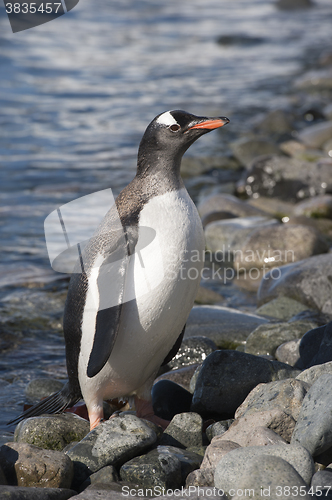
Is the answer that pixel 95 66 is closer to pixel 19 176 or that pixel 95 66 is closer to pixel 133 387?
pixel 19 176

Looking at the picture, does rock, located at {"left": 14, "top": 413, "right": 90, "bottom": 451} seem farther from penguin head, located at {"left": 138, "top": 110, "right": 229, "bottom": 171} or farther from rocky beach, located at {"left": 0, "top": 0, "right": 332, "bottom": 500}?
penguin head, located at {"left": 138, "top": 110, "right": 229, "bottom": 171}

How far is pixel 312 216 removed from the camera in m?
9.02

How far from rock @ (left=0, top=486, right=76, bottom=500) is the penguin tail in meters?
1.06

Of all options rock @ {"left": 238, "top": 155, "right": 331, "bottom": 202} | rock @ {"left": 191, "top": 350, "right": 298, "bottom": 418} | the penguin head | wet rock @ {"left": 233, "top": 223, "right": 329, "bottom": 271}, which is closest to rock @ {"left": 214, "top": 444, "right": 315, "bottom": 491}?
rock @ {"left": 191, "top": 350, "right": 298, "bottom": 418}

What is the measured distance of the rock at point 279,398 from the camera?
3.50 m

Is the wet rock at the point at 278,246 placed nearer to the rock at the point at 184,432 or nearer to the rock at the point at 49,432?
the rock at the point at 184,432

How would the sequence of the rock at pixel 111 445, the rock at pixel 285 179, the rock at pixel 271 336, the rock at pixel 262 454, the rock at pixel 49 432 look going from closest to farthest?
the rock at pixel 262 454 → the rock at pixel 111 445 → the rock at pixel 49 432 → the rock at pixel 271 336 → the rock at pixel 285 179

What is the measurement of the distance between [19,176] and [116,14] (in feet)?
77.7

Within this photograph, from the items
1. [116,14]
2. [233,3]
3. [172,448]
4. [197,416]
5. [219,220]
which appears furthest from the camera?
[233,3]

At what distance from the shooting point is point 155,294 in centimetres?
380

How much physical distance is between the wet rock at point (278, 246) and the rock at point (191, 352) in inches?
101

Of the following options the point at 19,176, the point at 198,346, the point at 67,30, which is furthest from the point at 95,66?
the point at 198,346

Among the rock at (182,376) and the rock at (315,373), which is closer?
the rock at (315,373)

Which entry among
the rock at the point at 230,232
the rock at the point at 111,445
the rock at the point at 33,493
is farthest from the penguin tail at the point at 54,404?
the rock at the point at 230,232
